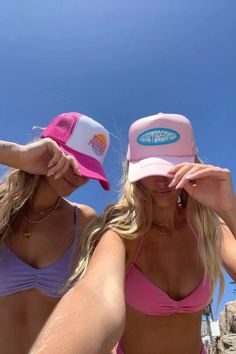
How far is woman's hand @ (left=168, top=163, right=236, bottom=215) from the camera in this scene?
7.20 ft

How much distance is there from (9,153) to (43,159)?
0.24 metres

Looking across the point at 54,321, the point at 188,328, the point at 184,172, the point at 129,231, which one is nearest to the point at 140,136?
the point at 184,172

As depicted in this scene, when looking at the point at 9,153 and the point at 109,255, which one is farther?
the point at 9,153

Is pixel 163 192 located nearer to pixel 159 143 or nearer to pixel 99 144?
pixel 159 143

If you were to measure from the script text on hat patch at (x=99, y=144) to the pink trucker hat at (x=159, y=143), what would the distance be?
0.49 m

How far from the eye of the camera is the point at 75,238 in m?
2.97

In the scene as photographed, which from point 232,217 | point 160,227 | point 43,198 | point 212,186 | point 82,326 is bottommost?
point 82,326

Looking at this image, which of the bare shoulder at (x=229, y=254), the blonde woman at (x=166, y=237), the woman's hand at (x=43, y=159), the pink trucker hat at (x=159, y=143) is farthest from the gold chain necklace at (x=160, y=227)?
the woman's hand at (x=43, y=159)

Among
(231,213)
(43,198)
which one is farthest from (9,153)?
(231,213)

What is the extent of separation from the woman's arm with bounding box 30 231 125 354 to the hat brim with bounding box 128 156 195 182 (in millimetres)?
664

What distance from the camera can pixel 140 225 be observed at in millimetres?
2510

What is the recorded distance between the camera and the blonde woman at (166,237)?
2.28 metres

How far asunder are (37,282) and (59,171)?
0.90 m

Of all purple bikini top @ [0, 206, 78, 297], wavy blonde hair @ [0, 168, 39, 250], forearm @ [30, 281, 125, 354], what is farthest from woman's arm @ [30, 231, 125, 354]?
wavy blonde hair @ [0, 168, 39, 250]
